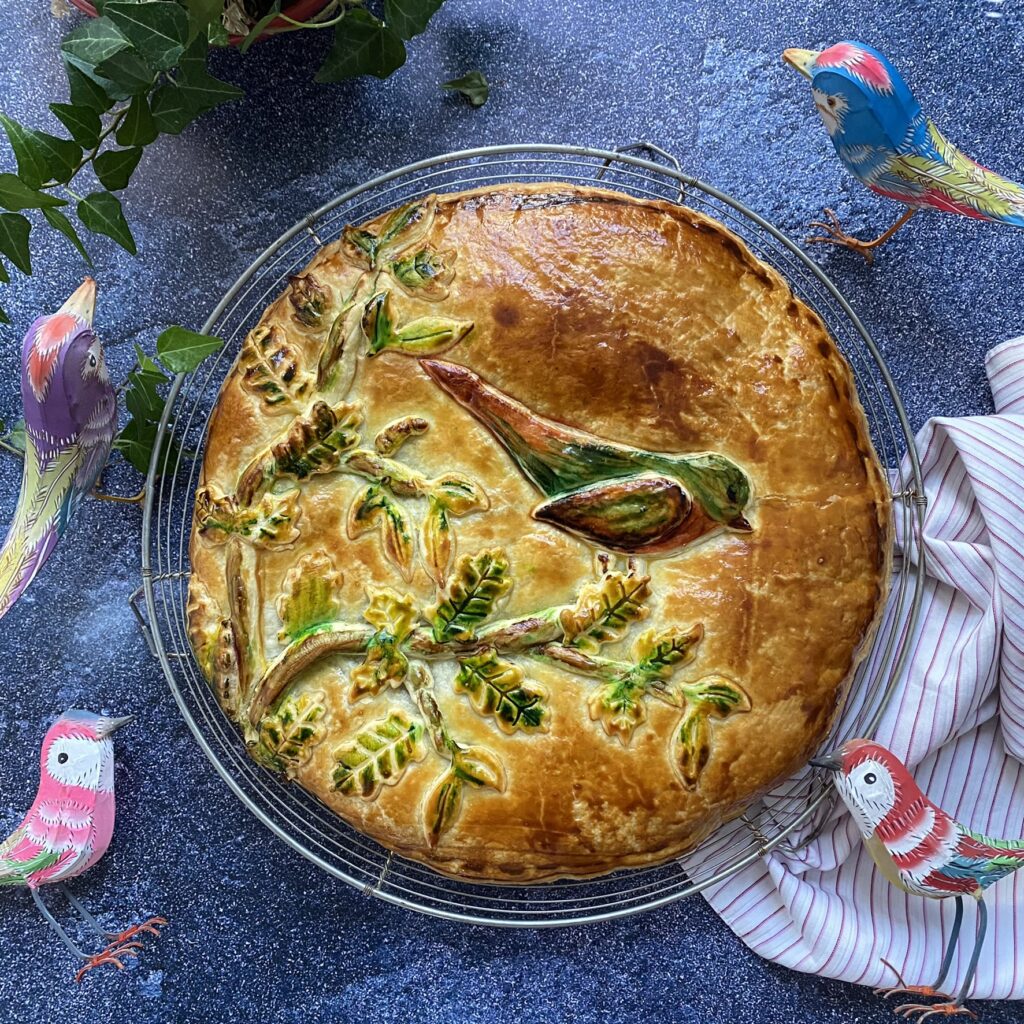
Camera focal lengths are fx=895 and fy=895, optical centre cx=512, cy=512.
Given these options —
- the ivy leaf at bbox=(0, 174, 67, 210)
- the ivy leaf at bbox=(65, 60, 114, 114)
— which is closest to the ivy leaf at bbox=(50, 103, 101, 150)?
the ivy leaf at bbox=(65, 60, 114, 114)

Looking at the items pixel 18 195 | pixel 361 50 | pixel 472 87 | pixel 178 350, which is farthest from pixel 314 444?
pixel 472 87

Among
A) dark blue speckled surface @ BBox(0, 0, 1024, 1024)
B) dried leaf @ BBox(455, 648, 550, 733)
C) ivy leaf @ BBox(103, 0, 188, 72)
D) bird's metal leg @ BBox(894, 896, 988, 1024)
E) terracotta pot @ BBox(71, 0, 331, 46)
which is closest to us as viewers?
ivy leaf @ BBox(103, 0, 188, 72)

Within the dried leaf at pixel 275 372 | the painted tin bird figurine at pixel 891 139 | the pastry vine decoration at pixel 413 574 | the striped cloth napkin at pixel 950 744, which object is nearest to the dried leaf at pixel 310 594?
the pastry vine decoration at pixel 413 574

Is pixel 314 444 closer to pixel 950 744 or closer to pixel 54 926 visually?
pixel 54 926

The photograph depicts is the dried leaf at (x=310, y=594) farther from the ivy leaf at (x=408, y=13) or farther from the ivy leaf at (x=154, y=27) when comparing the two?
the ivy leaf at (x=408, y=13)

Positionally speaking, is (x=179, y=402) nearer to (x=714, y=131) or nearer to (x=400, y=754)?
(x=400, y=754)

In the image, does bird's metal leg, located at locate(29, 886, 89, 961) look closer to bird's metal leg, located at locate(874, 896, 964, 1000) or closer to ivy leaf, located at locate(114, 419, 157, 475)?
ivy leaf, located at locate(114, 419, 157, 475)

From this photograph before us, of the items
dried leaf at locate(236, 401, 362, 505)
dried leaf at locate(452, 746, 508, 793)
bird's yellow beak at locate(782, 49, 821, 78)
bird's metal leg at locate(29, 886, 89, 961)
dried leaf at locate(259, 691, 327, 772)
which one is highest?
bird's yellow beak at locate(782, 49, 821, 78)
